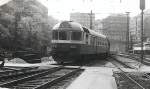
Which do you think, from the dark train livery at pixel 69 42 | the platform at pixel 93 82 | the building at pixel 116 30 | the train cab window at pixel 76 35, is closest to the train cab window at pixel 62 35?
the dark train livery at pixel 69 42

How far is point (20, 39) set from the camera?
47.8 metres

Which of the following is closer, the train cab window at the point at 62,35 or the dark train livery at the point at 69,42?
the dark train livery at the point at 69,42

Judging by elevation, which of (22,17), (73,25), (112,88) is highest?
(22,17)

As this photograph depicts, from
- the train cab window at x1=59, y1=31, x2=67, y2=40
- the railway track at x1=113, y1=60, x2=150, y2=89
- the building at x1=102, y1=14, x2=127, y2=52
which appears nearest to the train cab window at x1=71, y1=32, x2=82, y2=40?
the train cab window at x1=59, y1=31, x2=67, y2=40

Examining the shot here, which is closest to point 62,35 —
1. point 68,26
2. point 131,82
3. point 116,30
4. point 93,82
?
point 68,26

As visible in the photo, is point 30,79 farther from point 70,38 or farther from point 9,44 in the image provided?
point 9,44

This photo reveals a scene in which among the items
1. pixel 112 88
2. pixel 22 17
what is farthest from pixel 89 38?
pixel 22 17

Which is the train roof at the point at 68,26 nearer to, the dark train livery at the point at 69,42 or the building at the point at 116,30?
the dark train livery at the point at 69,42

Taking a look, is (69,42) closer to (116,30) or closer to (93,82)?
(93,82)

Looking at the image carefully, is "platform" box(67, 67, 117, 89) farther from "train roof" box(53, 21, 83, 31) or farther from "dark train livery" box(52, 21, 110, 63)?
"train roof" box(53, 21, 83, 31)

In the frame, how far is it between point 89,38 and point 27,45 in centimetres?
2430

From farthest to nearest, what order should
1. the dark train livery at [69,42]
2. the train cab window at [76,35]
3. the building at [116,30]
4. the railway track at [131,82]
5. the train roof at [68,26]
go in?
the building at [116,30] < the train roof at [68,26] < the train cab window at [76,35] < the dark train livery at [69,42] < the railway track at [131,82]

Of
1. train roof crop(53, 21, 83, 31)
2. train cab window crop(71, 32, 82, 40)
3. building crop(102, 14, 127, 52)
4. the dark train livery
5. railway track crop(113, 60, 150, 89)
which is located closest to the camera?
railway track crop(113, 60, 150, 89)

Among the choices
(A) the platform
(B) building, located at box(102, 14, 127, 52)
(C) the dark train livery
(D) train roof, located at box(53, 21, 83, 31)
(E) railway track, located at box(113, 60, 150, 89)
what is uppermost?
(B) building, located at box(102, 14, 127, 52)
